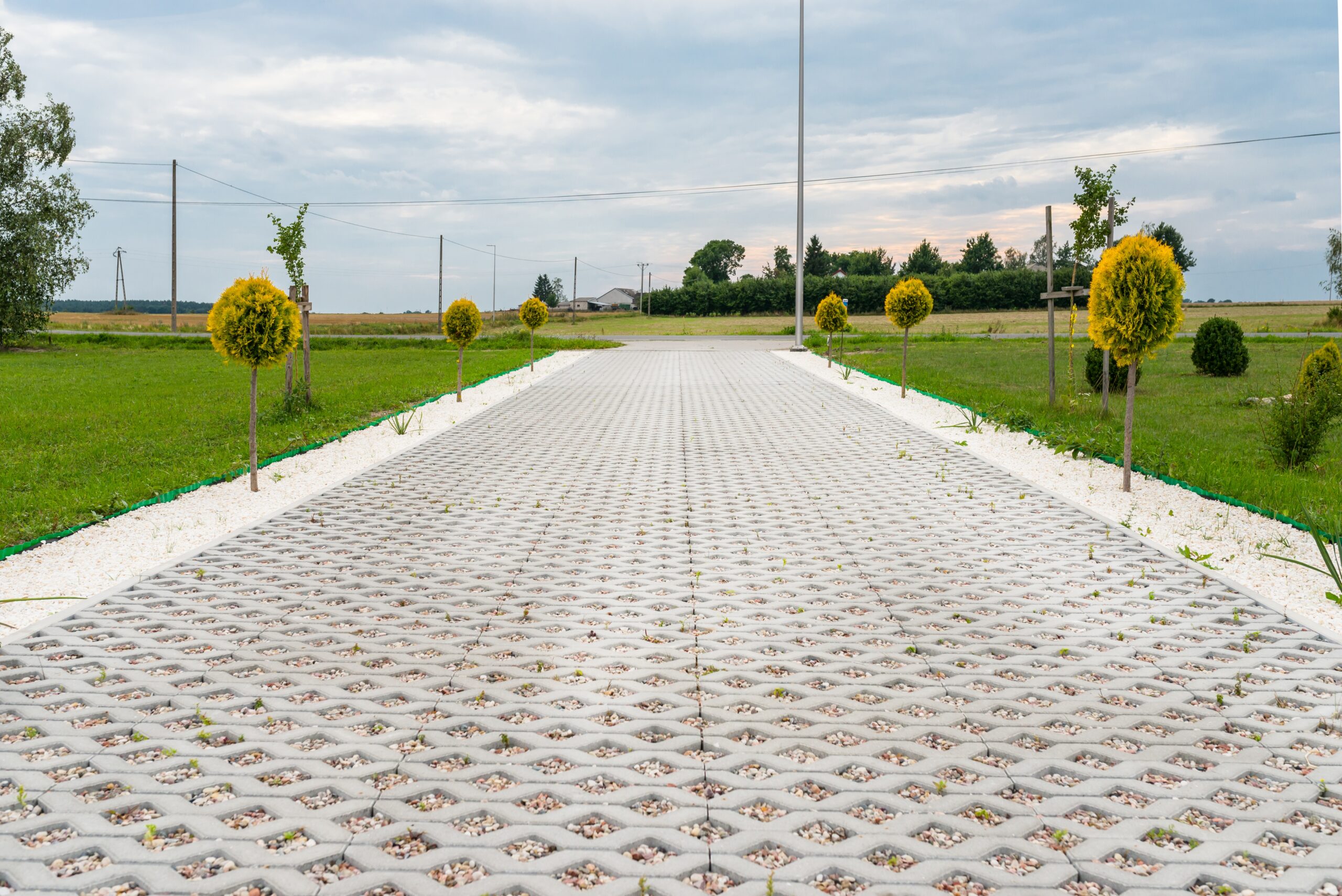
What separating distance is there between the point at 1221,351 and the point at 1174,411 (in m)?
→ 6.26

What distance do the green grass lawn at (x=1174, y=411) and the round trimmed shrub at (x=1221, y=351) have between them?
1.08 feet

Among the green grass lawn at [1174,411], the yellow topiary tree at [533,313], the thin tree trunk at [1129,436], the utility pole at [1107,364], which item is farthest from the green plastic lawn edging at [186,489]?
the utility pole at [1107,364]

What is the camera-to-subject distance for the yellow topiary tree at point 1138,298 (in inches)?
336

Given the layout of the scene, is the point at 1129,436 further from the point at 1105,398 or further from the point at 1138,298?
the point at 1105,398

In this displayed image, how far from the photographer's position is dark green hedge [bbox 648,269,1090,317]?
68750 millimetres

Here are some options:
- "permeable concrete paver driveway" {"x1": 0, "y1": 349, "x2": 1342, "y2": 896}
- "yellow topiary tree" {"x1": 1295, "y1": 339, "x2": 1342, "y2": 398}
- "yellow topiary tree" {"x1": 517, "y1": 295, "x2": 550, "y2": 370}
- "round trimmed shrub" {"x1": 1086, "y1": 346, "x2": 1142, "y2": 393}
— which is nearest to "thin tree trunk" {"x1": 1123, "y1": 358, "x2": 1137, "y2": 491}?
"permeable concrete paver driveway" {"x1": 0, "y1": 349, "x2": 1342, "y2": 896}

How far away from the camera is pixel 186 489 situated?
9.08 m

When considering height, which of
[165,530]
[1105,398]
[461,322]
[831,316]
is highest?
[831,316]

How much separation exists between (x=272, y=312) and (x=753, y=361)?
19096mm

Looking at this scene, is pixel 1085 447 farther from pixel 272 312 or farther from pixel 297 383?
pixel 297 383

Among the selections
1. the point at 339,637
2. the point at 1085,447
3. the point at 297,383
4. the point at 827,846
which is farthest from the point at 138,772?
the point at 297,383

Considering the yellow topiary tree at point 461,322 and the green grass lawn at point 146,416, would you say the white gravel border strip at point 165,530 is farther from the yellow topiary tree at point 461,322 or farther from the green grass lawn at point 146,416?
the yellow topiary tree at point 461,322

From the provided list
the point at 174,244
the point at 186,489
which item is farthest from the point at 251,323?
the point at 174,244

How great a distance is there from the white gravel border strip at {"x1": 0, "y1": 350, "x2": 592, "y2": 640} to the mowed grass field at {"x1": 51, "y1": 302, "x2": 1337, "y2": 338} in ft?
117
